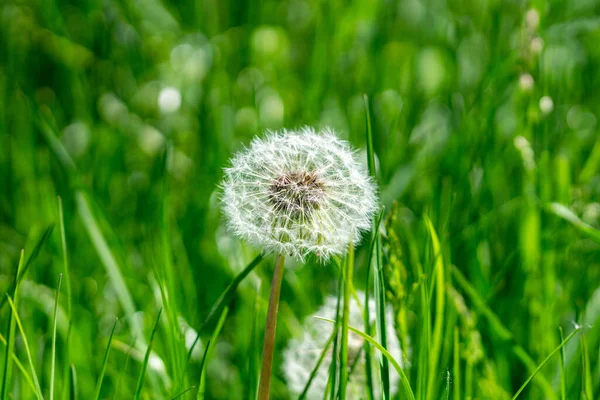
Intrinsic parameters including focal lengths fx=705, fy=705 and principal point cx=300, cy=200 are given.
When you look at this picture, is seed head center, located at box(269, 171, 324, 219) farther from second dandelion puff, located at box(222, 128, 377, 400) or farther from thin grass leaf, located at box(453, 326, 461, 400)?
thin grass leaf, located at box(453, 326, 461, 400)

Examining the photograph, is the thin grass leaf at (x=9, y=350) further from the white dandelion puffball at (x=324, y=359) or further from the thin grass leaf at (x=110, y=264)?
the white dandelion puffball at (x=324, y=359)

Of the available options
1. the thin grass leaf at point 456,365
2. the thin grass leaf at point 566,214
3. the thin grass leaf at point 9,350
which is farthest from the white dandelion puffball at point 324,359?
the thin grass leaf at point 9,350

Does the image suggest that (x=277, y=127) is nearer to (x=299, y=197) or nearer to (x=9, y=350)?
(x=299, y=197)

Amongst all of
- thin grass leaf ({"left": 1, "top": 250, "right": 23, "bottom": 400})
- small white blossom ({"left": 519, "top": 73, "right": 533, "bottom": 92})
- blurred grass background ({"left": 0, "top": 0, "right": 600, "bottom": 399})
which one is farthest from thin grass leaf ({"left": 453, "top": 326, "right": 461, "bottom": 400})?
small white blossom ({"left": 519, "top": 73, "right": 533, "bottom": 92})

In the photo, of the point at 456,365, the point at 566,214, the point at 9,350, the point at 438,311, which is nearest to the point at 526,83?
the point at 566,214

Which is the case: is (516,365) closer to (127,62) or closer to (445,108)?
(445,108)

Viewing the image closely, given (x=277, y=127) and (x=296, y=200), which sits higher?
(x=277, y=127)
